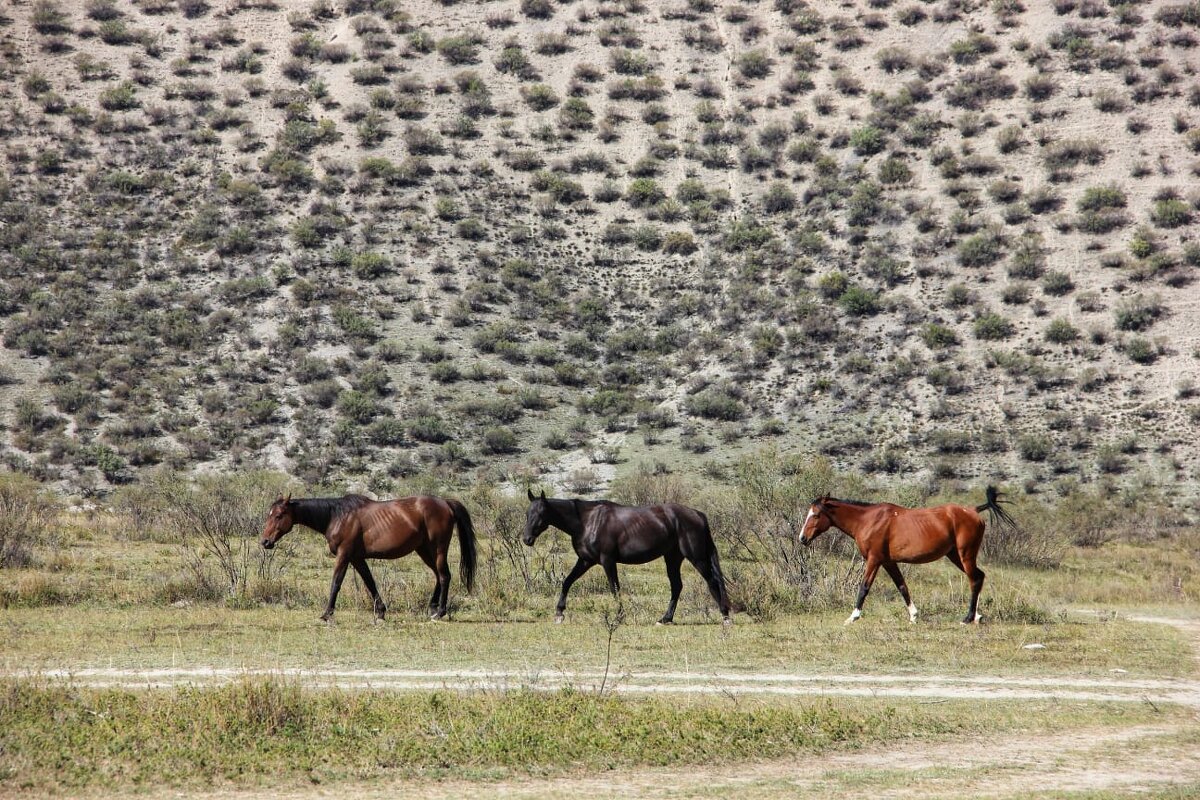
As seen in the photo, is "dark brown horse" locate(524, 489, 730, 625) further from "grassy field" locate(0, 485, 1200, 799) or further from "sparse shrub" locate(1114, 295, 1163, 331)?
"sparse shrub" locate(1114, 295, 1163, 331)

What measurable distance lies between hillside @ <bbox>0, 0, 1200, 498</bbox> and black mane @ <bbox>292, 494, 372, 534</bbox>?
82.9ft

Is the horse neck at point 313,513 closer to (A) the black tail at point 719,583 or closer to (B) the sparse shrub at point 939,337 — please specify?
(A) the black tail at point 719,583

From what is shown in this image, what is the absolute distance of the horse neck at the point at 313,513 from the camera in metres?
19.5

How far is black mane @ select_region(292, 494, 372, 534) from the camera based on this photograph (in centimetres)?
1947

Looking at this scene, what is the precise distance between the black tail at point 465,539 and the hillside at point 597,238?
23698 millimetres

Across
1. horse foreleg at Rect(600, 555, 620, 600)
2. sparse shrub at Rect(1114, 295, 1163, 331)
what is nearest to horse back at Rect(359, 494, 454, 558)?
horse foreleg at Rect(600, 555, 620, 600)

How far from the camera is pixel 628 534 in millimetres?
19578

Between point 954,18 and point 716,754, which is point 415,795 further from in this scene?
point 954,18

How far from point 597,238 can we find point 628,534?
4134 cm

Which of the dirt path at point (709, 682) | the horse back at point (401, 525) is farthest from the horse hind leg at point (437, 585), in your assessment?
the dirt path at point (709, 682)

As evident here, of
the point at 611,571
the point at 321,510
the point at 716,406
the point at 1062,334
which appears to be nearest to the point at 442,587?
the point at 321,510

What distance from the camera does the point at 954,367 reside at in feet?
166

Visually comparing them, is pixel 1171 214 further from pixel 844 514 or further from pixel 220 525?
pixel 220 525

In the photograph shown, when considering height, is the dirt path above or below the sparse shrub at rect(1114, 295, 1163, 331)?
below
